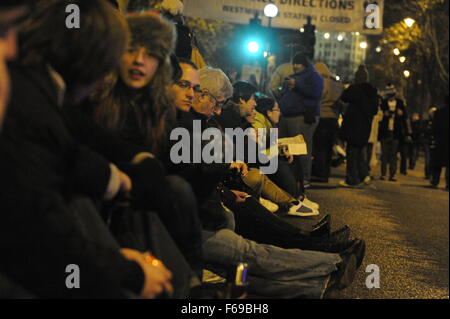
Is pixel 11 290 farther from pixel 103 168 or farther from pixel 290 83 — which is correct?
pixel 290 83

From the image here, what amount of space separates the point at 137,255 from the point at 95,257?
0.81 feet

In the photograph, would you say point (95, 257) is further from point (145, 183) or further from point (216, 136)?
point (216, 136)

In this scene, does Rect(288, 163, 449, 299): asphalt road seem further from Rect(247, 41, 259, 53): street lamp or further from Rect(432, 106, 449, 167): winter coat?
Rect(247, 41, 259, 53): street lamp

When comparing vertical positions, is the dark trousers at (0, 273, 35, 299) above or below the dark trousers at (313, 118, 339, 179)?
above

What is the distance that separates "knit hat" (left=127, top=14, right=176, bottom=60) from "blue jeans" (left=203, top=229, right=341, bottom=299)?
5.06ft

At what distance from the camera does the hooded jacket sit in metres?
13.2

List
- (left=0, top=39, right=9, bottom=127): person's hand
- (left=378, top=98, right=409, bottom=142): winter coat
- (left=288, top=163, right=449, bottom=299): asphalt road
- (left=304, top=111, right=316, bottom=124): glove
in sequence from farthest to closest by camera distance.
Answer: (left=378, top=98, right=409, bottom=142): winter coat
(left=304, top=111, right=316, bottom=124): glove
(left=288, top=163, right=449, bottom=299): asphalt road
(left=0, top=39, right=9, bottom=127): person's hand

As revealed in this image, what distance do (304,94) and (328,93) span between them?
7.30ft

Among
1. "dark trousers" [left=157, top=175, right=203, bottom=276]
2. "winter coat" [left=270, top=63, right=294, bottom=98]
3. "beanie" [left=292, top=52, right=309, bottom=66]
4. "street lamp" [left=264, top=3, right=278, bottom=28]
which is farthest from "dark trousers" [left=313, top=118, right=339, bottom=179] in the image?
"dark trousers" [left=157, top=175, right=203, bottom=276]

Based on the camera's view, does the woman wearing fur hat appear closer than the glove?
Yes

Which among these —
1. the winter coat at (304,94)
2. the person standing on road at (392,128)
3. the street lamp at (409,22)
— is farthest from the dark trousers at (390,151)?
the street lamp at (409,22)

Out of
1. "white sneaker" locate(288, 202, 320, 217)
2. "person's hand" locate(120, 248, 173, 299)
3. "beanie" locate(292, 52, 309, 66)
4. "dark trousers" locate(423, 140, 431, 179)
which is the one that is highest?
"beanie" locate(292, 52, 309, 66)

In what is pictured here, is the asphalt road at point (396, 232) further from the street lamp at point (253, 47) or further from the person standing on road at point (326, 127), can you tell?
the street lamp at point (253, 47)

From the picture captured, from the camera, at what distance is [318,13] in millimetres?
16531
